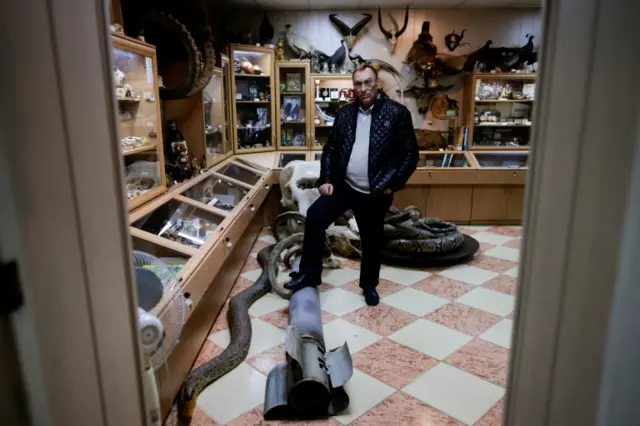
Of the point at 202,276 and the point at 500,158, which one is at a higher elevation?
the point at 500,158

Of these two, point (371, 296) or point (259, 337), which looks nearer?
point (259, 337)

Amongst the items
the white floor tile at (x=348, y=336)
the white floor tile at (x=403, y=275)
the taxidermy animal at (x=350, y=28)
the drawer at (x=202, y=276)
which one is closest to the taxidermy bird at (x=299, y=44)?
the taxidermy animal at (x=350, y=28)

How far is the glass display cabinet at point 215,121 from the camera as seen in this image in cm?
464

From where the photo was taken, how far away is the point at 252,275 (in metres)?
4.07

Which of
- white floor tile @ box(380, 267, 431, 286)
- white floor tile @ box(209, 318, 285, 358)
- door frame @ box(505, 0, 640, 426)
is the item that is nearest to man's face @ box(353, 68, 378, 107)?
white floor tile @ box(380, 267, 431, 286)

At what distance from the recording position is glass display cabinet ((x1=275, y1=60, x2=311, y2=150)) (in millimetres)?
5883

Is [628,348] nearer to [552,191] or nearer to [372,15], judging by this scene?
[552,191]

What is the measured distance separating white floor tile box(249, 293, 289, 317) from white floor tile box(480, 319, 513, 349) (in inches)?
56.3

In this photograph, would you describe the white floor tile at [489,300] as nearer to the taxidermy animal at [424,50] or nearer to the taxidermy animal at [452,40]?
the taxidermy animal at [424,50]

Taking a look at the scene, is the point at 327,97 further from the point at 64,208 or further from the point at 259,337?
the point at 64,208

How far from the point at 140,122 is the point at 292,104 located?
10.9 feet

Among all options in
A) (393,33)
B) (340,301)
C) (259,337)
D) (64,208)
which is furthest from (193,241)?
(393,33)

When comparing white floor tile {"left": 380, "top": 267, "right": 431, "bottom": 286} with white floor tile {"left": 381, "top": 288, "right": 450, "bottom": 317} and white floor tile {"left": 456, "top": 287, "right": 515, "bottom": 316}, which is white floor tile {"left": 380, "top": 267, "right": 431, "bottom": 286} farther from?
white floor tile {"left": 456, "top": 287, "right": 515, "bottom": 316}

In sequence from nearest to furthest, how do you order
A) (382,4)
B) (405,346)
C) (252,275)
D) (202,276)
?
(202,276)
(405,346)
(252,275)
(382,4)
